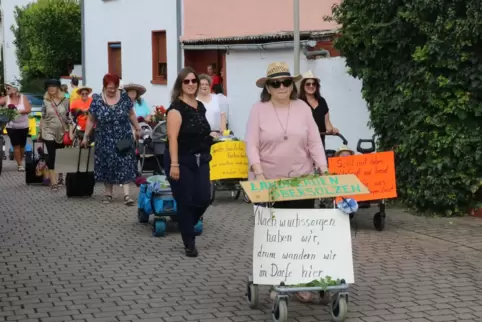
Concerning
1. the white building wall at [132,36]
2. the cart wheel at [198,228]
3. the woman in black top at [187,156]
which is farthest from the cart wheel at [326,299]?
the white building wall at [132,36]

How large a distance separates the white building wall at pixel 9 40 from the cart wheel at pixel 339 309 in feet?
162

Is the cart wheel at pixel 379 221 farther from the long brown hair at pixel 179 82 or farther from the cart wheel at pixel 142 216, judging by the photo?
the long brown hair at pixel 179 82

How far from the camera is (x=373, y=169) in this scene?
11.1 meters

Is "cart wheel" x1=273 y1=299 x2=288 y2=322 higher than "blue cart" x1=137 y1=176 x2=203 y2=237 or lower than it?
lower

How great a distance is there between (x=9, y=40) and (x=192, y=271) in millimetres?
48488

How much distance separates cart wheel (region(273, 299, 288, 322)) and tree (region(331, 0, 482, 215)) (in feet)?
16.9

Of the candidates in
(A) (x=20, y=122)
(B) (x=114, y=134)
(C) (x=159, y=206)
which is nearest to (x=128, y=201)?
(B) (x=114, y=134)

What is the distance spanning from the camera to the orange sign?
1105 cm

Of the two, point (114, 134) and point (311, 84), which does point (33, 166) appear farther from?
point (311, 84)

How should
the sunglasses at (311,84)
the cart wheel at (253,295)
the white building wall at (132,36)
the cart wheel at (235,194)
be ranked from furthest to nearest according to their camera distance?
the white building wall at (132,36), the cart wheel at (235,194), the sunglasses at (311,84), the cart wheel at (253,295)

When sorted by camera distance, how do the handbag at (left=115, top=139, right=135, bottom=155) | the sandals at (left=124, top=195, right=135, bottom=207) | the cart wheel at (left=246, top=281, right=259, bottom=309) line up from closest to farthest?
1. the cart wheel at (left=246, top=281, right=259, bottom=309)
2. the handbag at (left=115, top=139, right=135, bottom=155)
3. the sandals at (left=124, top=195, right=135, bottom=207)

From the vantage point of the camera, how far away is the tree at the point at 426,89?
11.2 meters

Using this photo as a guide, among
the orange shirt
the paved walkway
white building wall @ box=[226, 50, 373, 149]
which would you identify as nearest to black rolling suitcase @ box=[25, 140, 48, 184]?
the orange shirt

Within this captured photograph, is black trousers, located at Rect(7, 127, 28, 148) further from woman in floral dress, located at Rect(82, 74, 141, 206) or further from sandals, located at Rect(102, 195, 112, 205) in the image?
woman in floral dress, located at Rect(82, 74, 141, 206)
